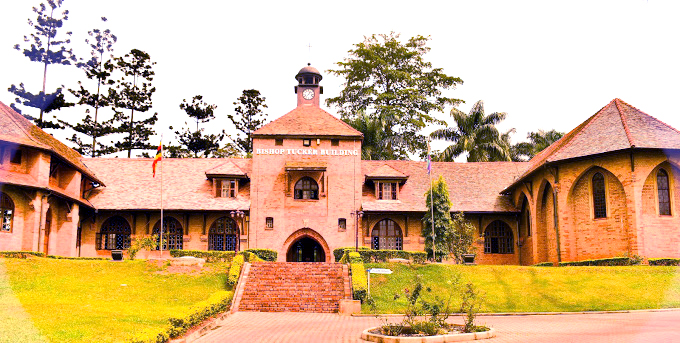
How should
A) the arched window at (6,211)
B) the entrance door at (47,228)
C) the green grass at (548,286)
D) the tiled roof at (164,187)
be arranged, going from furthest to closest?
the tiled roof at (164,187) → the entrance door at (47,228) → the arched window at (6,211) → the green grass at (548,286)

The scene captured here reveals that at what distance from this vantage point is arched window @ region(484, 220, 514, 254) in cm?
4100

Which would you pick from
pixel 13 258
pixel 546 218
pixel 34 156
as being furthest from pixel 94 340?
pixel 546 218

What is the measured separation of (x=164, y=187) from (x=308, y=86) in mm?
12050

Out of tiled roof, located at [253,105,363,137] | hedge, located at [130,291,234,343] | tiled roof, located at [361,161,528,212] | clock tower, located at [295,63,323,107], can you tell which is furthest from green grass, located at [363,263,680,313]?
clock tower, located at [295,63,323,107]

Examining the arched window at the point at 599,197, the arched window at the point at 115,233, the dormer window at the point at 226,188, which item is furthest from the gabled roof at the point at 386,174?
the arched window at the point at 115,233

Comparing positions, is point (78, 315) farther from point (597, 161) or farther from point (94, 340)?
point (597, 161)

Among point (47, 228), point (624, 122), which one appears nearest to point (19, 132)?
point (47, 228)

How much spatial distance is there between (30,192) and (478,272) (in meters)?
22.7

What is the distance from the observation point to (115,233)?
132 ft

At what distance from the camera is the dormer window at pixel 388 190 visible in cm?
4062

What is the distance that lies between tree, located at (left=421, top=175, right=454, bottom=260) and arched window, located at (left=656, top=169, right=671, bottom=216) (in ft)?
36.4

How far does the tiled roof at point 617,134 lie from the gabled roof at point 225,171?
1821 cm

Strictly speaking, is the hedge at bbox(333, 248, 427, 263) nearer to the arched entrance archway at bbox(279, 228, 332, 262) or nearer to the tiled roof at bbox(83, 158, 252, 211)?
the arched entrance archway at bbox(279, 228, 332, 262)

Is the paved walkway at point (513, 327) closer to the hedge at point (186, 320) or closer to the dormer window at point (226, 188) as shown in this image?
the hedge at point (186, 320)
